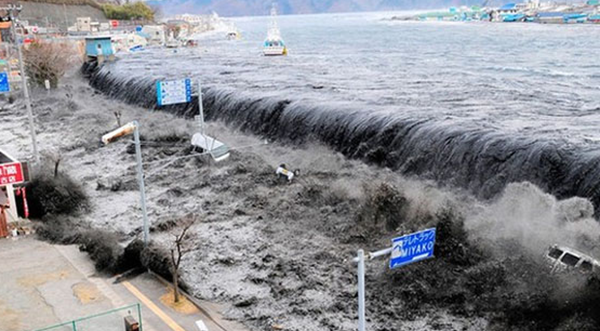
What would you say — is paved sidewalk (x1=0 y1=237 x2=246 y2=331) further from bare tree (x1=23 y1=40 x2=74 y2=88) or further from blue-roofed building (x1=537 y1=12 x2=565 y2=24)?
blue-roofed building (x1=537 y1=12 x2=565 y2=24)

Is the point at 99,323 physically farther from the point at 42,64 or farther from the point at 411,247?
the point at 42,64

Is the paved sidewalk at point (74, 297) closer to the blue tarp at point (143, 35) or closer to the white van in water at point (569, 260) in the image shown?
the white van in water at point (569, 260)

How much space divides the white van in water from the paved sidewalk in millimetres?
10179

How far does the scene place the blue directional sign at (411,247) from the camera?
38.3ft

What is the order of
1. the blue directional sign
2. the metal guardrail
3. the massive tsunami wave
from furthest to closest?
the massive tsunami wave
the metal guardrail
the blue directional sign

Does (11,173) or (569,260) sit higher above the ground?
(11,173)

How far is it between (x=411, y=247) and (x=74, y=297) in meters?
13.0

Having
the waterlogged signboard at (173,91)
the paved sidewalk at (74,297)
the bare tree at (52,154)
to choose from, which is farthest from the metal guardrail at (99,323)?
the bare tree at (52,154)

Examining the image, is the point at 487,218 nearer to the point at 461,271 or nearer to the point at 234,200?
the point at 461,271

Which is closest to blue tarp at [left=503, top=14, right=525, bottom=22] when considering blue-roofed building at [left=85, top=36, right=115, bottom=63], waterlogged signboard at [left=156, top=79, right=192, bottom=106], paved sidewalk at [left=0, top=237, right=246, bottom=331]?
blue-roofed building at [left=85, top=36, right=115, bottom=63]

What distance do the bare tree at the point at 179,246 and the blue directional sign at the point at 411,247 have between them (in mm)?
9686

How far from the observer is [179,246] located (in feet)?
69.7

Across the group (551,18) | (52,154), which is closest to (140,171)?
(52,154)

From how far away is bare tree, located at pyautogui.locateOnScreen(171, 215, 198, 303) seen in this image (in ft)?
65.3
